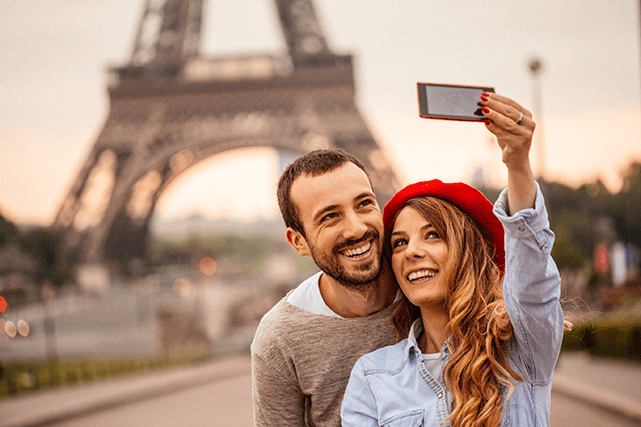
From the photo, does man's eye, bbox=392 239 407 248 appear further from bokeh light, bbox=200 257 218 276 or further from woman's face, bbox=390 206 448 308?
bokeh light, bbox=200 257 218 276

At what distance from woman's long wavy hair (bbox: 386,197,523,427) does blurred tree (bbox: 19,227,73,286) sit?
25149 millimetres

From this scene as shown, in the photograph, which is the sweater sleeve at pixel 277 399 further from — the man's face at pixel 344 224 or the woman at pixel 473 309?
the man's face at pixel 344 224

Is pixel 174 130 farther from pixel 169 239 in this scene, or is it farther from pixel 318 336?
pixel 169 239

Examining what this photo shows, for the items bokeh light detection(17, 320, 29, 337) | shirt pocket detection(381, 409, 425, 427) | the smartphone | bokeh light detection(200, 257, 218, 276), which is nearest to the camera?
the smartphone

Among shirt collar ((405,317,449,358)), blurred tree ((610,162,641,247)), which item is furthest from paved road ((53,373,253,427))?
blurred tree ((610,162,641,247))

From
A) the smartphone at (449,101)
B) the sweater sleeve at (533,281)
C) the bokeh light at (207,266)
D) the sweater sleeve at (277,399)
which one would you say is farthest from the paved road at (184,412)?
the bokeh light at (207,266)

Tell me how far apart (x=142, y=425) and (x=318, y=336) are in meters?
7.01

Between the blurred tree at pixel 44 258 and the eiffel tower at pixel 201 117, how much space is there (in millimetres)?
2702

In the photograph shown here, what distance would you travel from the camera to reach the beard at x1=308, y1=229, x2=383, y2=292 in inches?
83.1

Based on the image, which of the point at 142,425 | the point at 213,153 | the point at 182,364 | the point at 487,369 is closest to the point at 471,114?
the point at 487,369

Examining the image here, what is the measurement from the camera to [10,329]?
2030 cm

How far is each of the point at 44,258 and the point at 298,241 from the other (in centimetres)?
2573

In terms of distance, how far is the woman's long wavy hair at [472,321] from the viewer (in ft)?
5.71

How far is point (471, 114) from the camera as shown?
1.69m
